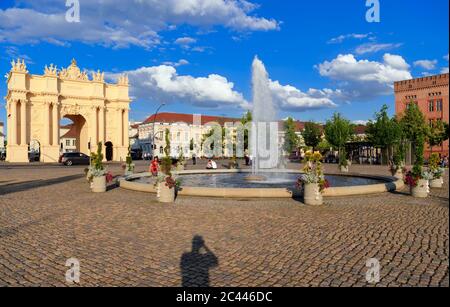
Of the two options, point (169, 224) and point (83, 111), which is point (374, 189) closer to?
point (169, 224)

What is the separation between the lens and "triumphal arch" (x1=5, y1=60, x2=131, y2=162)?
57844 mm

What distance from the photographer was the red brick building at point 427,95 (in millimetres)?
70875

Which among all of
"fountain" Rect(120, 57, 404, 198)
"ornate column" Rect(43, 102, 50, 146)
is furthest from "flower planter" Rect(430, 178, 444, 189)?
"ornate column" Rect(43, 102, 50, 146)

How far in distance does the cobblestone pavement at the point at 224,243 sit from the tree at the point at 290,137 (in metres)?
79.9

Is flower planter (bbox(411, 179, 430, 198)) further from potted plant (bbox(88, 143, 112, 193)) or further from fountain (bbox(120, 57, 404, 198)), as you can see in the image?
potted plant (bbox(88, 143, 112, 193))

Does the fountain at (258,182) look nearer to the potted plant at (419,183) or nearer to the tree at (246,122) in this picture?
the potted plant at (419,183)

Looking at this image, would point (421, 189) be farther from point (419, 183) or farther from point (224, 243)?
point (224, 243)

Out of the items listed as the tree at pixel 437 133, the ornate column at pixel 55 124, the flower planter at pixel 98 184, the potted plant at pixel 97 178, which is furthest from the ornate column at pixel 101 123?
the tree at pixel 437 133

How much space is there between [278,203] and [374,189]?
5250mm

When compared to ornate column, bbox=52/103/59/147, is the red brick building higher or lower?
higher

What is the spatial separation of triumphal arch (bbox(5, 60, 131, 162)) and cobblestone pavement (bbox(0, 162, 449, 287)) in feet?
175

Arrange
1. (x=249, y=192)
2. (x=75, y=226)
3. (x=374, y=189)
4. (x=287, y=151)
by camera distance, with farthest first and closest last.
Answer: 1. (x=287, y=151)
2. (x=374, y=189)
3. (x=249, y=192)
4. (x=75, y=226)
